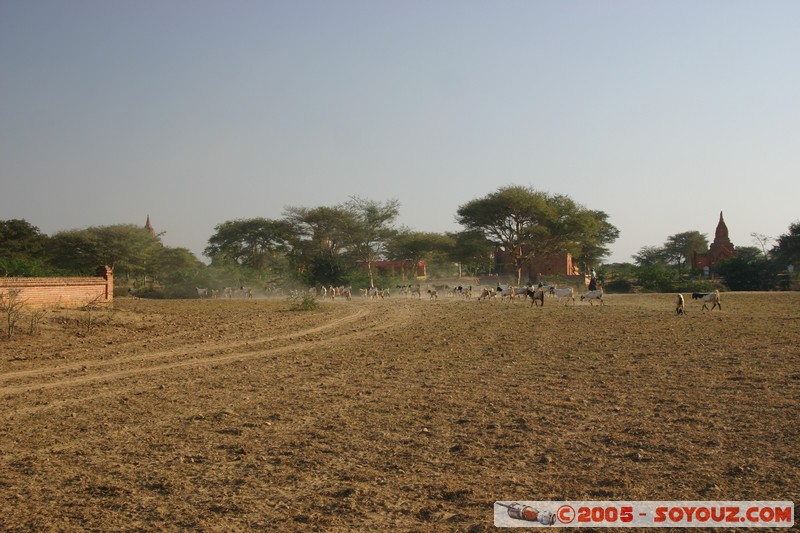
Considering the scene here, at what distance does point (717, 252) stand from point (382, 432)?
212ft

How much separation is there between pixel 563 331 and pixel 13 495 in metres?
14.0

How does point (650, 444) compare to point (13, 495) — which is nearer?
point (13, 495)

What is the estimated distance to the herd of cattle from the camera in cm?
2811

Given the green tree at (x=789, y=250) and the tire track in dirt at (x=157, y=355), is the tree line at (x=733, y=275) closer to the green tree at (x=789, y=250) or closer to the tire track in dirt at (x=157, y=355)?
the green tree at (x=789, y=250)

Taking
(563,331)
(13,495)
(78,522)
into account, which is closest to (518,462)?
(78,522)

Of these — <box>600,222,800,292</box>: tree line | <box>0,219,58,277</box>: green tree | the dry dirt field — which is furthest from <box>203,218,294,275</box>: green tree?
the dry dirt field

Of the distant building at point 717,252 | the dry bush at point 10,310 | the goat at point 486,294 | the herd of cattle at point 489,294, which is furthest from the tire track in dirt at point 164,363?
the distant building at point 717,252

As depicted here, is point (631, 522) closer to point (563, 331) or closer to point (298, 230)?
point (563, 331)

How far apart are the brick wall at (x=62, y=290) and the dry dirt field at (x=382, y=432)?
7.00 meters

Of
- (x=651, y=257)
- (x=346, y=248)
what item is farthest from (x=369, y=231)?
(x=651, y=257)

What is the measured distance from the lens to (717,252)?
63.5 m

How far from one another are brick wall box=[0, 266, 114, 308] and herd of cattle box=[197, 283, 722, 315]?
9.30m

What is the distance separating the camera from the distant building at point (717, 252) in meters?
62.5

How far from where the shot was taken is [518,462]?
5.61m
